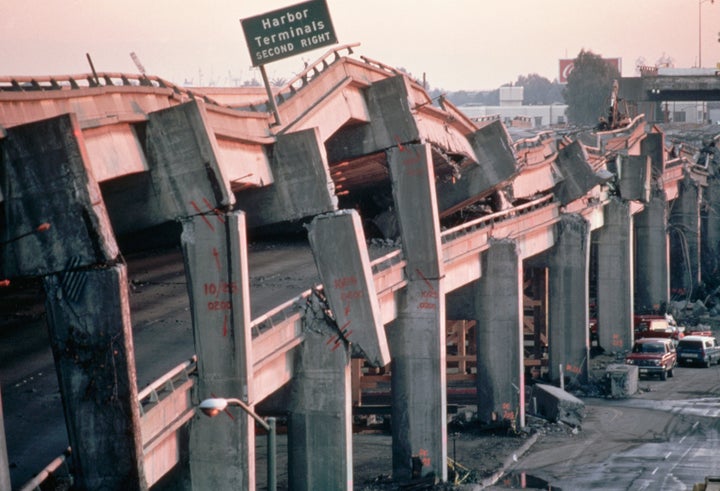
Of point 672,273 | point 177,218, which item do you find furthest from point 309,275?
point 672,273

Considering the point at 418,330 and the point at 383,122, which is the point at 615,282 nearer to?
the point at 418,330

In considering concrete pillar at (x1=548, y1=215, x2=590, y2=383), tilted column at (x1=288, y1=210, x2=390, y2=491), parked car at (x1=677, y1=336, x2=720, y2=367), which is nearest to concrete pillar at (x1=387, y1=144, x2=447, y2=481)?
tilted column at (x1=288, y1=210, x2=390, y2=491)

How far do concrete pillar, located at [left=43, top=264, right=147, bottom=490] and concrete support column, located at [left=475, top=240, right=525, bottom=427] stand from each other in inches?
1134

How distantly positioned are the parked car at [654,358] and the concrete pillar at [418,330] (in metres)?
20.4

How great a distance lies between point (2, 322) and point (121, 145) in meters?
10.0

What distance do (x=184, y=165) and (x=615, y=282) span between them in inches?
1843

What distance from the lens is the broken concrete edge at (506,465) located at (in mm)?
41069

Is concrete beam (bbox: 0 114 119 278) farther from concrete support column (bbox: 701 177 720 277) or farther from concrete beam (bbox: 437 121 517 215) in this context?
concrete support column (bbox: 701 177 720 277)

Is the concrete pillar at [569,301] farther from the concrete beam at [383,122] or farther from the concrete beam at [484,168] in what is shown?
A: the concrete beam at [383,122]

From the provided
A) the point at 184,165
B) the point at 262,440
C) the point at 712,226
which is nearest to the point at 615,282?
the point at 262,440

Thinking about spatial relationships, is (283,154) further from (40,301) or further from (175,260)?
(175,260)

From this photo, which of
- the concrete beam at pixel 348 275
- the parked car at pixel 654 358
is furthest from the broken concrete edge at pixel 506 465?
the parked car at pixel 654 358

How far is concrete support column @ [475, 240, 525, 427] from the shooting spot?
5084 centimetres

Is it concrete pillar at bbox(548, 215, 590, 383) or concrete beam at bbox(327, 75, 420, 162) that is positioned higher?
concrete beam at bbox(327, 75, 420, 162)
